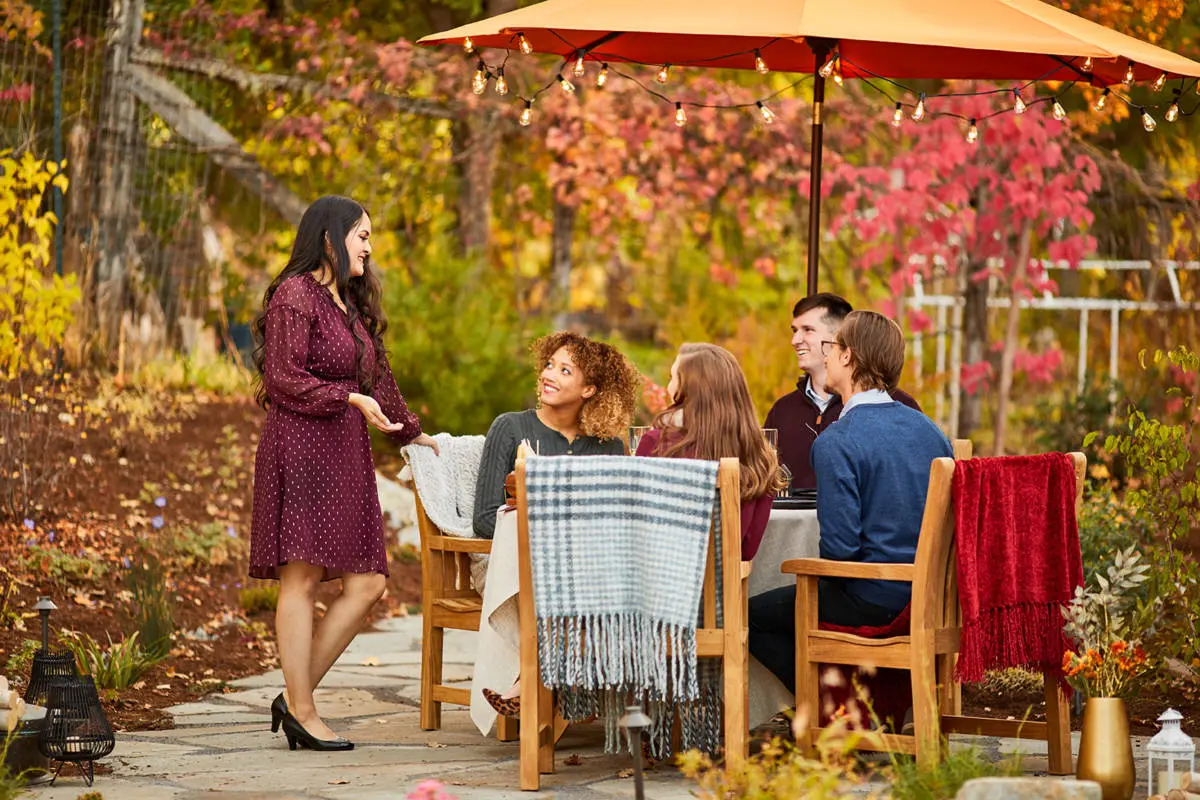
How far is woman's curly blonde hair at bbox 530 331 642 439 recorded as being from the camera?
15.3ft

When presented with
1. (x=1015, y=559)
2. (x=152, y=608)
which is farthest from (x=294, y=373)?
(x=1015, y=559)

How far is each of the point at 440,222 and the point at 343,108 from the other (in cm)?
172

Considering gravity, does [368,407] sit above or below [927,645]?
above

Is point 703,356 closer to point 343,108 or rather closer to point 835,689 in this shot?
point 835,689

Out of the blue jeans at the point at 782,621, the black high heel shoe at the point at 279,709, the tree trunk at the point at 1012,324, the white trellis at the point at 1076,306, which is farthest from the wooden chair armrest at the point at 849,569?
the white trellis at the point at 1076,306

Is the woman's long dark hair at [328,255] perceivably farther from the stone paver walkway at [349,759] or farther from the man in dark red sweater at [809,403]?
the man in dark red sweater at [809,403]

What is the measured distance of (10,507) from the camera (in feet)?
22.0

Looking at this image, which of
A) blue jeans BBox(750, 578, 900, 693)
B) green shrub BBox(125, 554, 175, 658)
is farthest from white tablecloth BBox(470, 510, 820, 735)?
green shrub BBox(125, 554, 175, 658)

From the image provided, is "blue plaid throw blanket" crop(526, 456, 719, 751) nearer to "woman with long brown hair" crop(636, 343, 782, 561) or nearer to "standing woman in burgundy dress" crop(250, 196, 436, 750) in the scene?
"woman with long brown hair" crop(636, 343, 782, 561)

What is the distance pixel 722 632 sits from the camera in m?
3.94

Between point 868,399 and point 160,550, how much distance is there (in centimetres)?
385

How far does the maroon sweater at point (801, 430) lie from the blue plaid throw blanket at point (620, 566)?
4.52 ft

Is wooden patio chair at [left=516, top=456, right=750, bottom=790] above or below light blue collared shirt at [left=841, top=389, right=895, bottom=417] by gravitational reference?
below

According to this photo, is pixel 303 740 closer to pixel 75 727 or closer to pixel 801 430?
pixel 75 727
